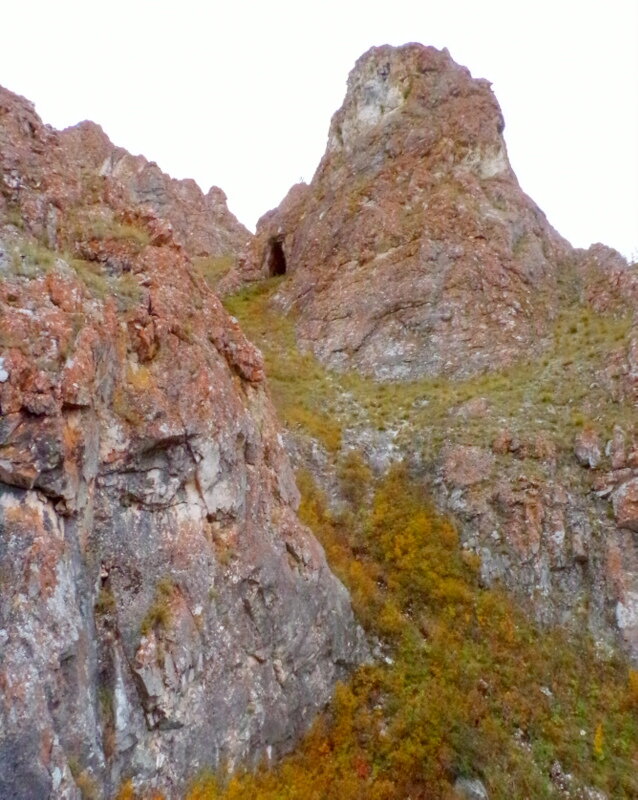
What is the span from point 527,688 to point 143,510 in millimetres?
8050

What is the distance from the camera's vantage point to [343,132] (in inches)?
1113

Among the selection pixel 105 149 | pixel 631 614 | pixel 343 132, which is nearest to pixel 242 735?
pixel 631 614

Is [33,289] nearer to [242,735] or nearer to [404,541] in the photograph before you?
[242,735]

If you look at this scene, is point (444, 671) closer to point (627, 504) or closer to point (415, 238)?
point (627, 504)

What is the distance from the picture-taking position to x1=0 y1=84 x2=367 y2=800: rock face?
22.2 feet

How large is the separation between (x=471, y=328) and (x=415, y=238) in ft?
15.3

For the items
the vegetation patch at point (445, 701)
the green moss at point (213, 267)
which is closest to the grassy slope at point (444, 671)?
the vegetation patch at point (445, 701)

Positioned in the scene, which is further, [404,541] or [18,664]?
[404,541]

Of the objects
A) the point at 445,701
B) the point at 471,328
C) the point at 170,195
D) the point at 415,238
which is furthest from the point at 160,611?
the point at 170,195

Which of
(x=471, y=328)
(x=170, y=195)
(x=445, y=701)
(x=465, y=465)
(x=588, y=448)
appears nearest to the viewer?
(x=445, y=701)

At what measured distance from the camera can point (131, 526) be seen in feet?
28.1

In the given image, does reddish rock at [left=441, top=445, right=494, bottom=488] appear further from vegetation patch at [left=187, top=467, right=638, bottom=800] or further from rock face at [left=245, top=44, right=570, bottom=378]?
rock face at [left=245, top=44, right=570, bottom=378]

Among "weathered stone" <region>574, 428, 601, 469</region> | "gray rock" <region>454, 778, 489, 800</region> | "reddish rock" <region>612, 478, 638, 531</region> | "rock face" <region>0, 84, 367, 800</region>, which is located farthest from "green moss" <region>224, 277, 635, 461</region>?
"gray rock" <region>454, 778, 489, 800</region>

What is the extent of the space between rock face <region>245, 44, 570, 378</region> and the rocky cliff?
0.06 metres
